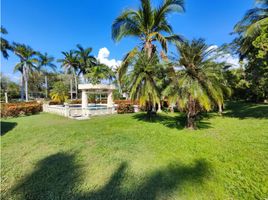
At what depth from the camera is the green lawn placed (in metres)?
3.53

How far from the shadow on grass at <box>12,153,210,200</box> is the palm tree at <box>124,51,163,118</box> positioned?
4.95 m

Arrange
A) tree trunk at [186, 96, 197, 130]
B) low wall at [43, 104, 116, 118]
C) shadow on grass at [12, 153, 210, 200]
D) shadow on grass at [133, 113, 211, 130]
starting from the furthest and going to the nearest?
low wall at [43, 104, 116, 118], shadow on grass at [133, 113, 211, 130], tree trunk at [186, 96, 197, 130], shadow on grass at [12, 153, 210, 200]

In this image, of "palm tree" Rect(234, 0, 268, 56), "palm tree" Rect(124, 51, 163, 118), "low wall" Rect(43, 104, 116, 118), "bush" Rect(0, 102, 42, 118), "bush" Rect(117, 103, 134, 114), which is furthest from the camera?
"bush" Rect(117, 103, 134, 114)

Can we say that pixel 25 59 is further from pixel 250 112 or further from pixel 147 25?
pixel 250 112

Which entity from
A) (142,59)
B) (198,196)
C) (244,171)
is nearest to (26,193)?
(198,196)

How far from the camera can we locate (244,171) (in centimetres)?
404

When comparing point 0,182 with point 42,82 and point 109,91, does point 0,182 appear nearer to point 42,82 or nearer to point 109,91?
point 109,91

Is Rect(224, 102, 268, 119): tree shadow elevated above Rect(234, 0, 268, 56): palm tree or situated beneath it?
situated beneath

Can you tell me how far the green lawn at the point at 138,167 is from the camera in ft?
11.6

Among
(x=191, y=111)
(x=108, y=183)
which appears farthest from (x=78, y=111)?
(x=108, y=183)

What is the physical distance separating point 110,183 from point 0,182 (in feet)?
9.34

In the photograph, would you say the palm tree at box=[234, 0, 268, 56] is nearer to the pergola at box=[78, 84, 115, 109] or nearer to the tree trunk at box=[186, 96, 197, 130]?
the tree trunk at box=[186, 96, 197, 130]

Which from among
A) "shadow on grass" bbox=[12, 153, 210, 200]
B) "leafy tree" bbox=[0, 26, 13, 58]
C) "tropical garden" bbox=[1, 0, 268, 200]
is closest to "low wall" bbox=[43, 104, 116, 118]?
"tropical garden" bbox=[1, 0, 268, 200]

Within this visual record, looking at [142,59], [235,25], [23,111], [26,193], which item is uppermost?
[235,25]
